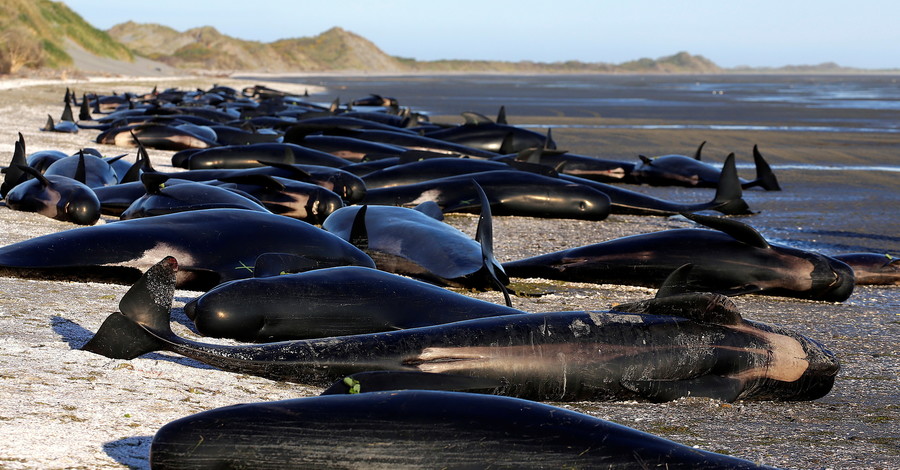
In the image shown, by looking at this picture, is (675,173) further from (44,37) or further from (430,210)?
(44,37)

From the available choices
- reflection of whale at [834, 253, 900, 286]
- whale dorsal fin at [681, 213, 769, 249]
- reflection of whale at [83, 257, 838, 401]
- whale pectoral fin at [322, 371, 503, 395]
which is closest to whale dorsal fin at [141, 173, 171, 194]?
reflection of whale at [83, 257, 838, 401]

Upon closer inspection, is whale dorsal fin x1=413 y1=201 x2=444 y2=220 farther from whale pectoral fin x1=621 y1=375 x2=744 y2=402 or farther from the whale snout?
whale pectoral fin x1=621 y1=375 x2=744 y2=402

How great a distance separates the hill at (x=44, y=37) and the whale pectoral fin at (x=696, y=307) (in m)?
39.7

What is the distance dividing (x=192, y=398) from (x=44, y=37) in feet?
182

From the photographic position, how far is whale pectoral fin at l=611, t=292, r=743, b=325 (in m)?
3.57

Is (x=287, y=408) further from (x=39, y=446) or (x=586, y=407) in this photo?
(x=586, y=407)

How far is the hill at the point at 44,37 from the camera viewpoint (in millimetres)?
40281

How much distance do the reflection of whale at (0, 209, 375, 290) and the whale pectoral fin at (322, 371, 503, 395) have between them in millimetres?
1815

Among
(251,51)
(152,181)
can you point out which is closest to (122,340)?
(152,181)

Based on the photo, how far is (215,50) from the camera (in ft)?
437

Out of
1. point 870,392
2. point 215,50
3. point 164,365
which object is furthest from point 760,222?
point 215,50

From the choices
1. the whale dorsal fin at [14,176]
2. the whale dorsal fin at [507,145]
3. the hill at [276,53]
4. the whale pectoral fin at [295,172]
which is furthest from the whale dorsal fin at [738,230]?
the hill at [276,53]

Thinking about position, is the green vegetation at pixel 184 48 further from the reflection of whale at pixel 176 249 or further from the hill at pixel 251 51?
the reflection of whale at pixel 176 249

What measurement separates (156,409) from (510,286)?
9.64 ft
